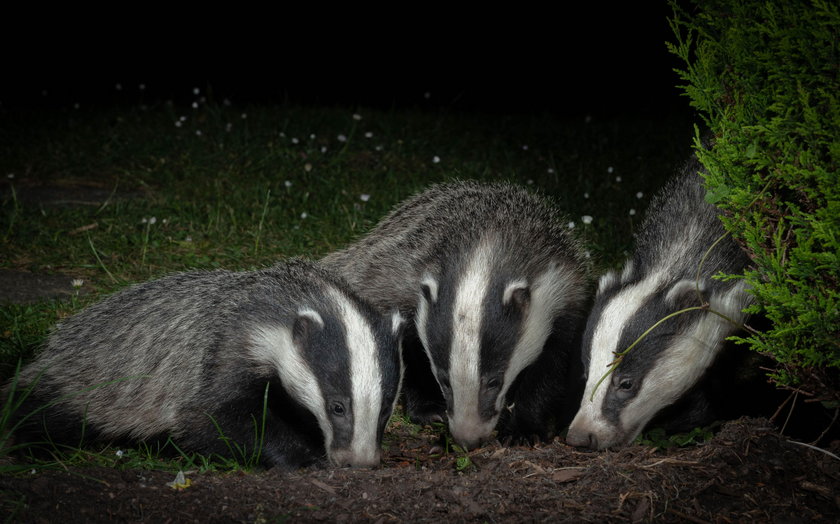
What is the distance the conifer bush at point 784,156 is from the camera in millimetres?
3250

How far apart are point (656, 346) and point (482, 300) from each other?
2.85 feet

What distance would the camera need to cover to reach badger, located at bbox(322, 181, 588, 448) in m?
4.34

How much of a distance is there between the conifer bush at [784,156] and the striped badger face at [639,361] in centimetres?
50

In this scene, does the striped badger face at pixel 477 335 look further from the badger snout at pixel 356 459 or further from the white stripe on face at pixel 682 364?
the white stripe on face at pixel 682 364

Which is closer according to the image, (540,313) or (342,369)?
(342,369)

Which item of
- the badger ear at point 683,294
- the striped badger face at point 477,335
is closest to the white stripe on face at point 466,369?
the striped badger face at point 477,335

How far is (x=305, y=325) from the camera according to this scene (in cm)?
418

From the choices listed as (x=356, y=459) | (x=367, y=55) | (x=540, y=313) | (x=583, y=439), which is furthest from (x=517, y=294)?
(x=367, y=55)

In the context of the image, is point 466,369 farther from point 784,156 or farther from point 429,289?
point 784,156

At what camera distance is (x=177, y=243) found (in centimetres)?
660

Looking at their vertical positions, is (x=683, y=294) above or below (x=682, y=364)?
above

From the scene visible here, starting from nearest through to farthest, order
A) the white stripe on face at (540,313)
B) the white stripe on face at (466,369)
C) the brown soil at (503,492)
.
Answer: the brown soil at (503,492) → the white stripe on face at (466,369) → the white stripe on face at (540,313)

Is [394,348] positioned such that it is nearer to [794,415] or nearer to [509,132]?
[794,415]

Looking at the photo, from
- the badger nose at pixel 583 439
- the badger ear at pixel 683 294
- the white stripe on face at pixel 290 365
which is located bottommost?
the badger nose at pixel 583 439
